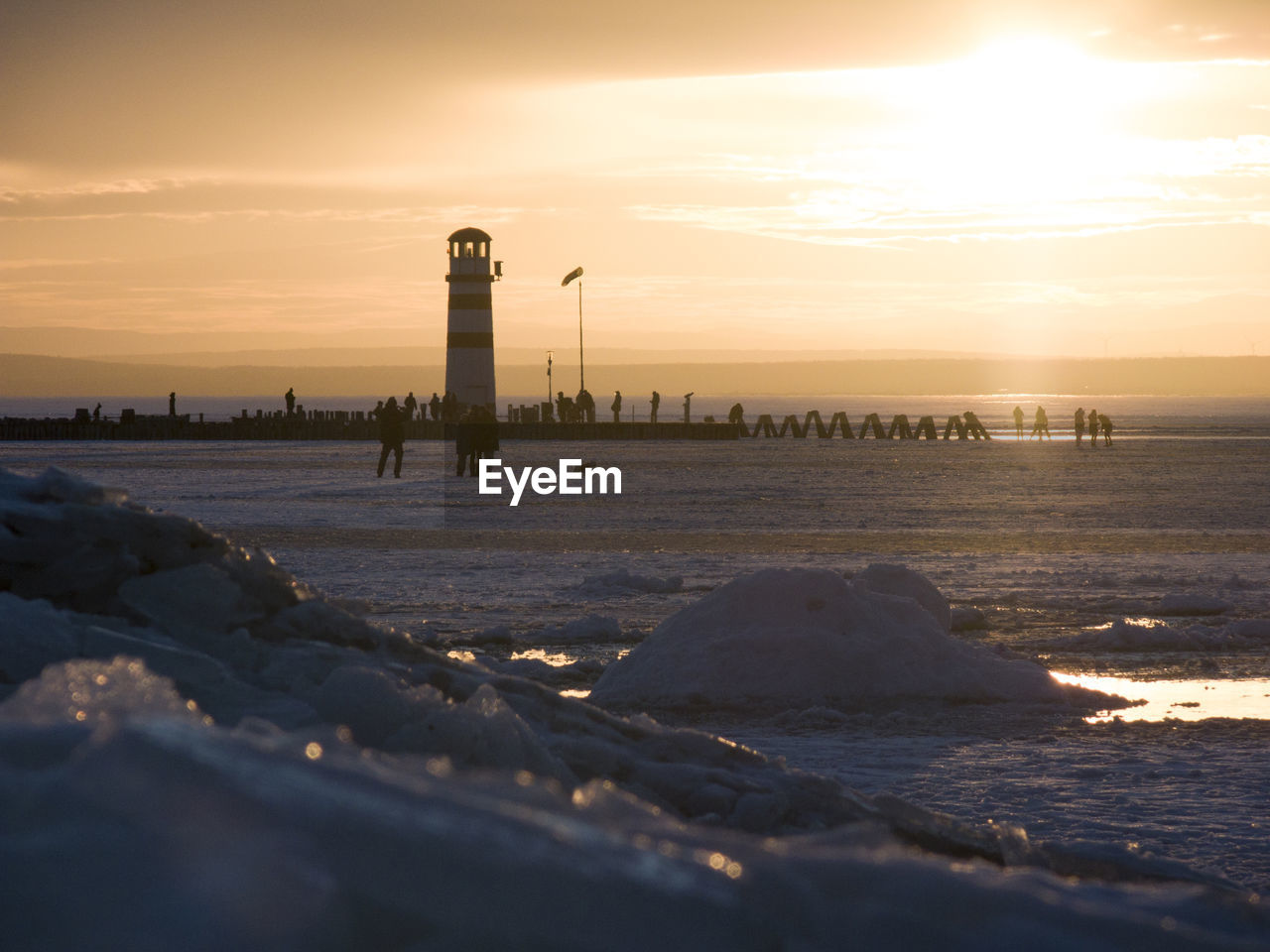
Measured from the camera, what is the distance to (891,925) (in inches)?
51.6

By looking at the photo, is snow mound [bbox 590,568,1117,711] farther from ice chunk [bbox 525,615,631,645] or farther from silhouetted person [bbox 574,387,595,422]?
silhouetted person [bbox 574,387,595,422]

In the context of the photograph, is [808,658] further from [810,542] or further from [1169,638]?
[810,542]

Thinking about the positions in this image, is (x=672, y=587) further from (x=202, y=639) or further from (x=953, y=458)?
(x=953, y=458)

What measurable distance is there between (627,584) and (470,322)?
39995 mm

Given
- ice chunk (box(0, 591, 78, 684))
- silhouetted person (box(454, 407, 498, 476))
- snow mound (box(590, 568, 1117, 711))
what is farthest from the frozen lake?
ice chunk (box(0, 591, 78, 684))

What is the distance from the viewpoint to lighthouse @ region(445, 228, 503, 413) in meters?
50.2

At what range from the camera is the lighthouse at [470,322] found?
50156 millimetres

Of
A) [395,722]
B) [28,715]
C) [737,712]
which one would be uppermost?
[28,715]

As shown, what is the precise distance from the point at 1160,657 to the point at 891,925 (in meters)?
7.66

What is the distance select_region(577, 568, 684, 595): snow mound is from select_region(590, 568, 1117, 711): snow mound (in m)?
4.02

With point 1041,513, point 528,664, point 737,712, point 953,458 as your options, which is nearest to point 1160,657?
point 737,712

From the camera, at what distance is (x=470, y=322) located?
5050 cm

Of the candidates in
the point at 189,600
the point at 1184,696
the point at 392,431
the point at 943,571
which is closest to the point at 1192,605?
the point at 943,571

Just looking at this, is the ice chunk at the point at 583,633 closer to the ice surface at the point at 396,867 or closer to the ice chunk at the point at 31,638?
the ice chunk at the point at 31,638
